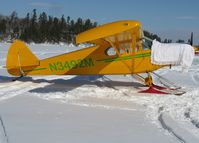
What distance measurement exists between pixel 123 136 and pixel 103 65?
14.8ft

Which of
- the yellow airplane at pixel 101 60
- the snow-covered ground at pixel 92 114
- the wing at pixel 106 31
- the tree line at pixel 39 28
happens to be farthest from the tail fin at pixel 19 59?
the tree line at pixel 39 28

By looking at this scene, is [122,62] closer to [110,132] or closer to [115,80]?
[115,80]

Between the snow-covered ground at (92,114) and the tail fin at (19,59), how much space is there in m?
0.54

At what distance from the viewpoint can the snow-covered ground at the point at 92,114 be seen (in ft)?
13.7

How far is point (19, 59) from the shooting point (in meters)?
9.19

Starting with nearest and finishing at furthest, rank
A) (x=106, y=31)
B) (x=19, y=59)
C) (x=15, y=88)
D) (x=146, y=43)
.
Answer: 1. (x=106, y=31)
2. (x=15, y=88)
3. (x=146, y=43)
4. (x=19, y=59)

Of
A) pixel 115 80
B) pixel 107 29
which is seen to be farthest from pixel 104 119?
pixel 115 80

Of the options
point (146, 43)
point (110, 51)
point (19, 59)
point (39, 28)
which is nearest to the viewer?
point (146, 43)

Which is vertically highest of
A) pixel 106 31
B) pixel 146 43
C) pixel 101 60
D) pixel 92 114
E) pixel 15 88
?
pixel 106 31

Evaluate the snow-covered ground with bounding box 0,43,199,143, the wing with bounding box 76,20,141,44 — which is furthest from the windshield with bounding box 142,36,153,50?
the wing with bounding box 76,20,141,44

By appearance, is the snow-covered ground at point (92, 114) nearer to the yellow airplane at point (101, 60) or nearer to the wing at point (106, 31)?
the yellow airplane at point (101, 60)

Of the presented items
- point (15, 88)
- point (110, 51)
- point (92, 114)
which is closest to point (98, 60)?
point (110, 51)

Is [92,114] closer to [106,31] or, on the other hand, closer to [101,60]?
[106,31]

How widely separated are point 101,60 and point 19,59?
2.46 m
